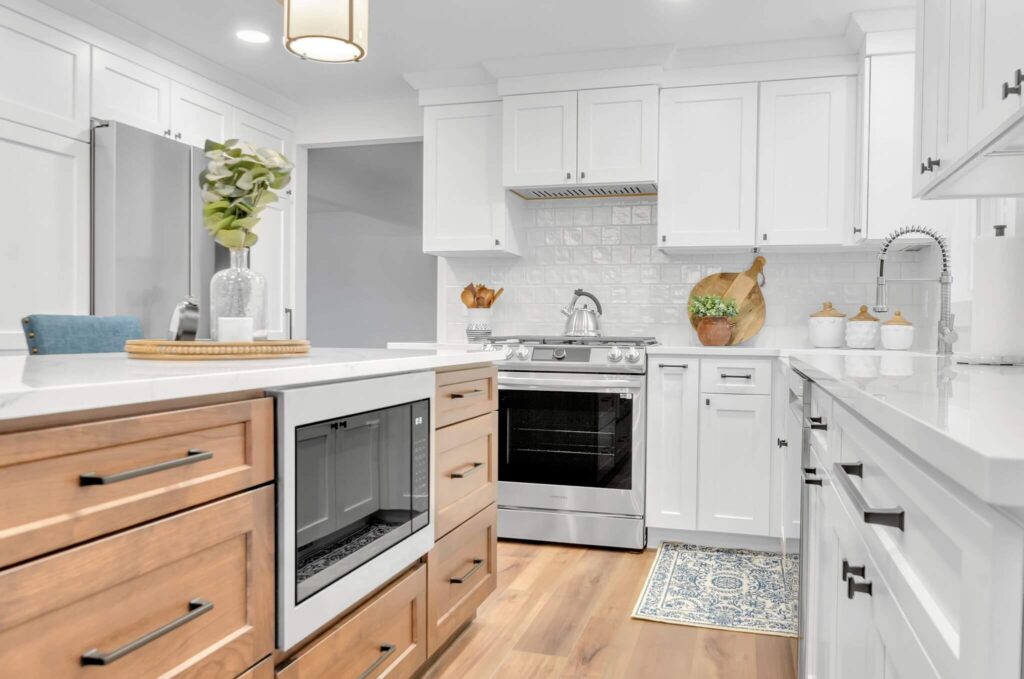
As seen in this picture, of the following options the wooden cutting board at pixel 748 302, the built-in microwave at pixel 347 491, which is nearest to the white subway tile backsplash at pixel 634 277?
the wooden cutting board at pixel 748 302

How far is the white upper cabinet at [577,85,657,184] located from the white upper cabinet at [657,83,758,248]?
78 mm

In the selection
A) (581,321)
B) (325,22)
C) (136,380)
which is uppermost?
(325,22)

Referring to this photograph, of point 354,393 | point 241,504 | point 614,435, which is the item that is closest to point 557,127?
point 614,435

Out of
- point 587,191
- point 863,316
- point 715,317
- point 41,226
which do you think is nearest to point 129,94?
point 41,226

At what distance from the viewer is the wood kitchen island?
0.89 metres

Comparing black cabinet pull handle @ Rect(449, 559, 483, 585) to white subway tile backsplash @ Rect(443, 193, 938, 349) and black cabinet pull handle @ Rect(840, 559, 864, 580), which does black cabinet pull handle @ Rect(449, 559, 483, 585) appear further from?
white subway tile backsplash @ Rect(443, 193, 938, 349)

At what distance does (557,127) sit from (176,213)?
1928 millimetres

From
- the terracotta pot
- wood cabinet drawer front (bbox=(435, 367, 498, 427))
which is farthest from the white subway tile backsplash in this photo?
wood cabinet drawer front (bbox=(435, 367, 498, 427))

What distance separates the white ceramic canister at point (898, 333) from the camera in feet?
11.4

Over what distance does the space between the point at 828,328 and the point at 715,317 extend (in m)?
0.55

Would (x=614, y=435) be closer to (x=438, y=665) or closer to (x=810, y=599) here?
(x=438, y=665)

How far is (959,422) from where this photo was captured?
623 millimetres

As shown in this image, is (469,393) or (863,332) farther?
(863,332)

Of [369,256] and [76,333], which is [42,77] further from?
[369,256]
